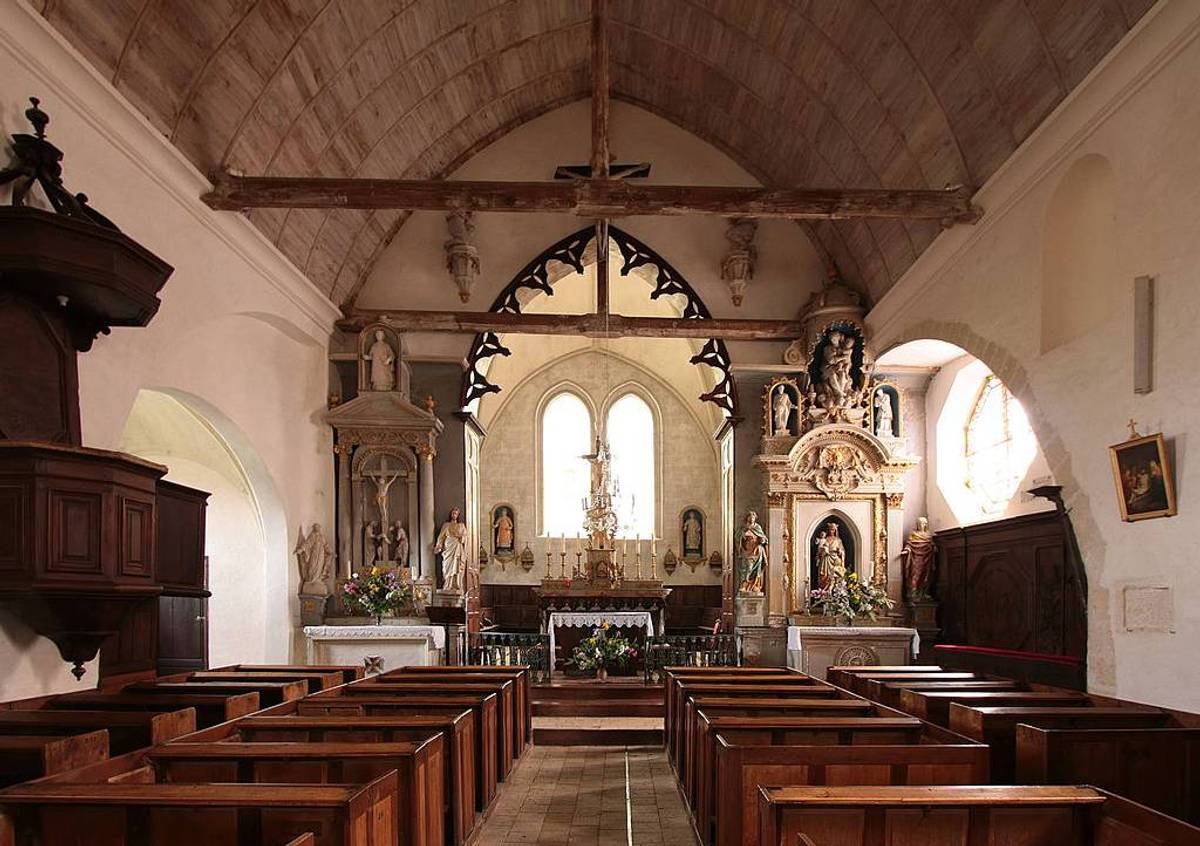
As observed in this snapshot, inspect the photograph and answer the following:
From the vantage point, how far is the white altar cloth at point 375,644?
12.3 meters

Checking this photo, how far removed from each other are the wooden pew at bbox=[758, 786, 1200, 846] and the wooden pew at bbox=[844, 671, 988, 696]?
167 inches

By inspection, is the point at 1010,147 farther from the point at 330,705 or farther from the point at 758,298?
the point at 330,705

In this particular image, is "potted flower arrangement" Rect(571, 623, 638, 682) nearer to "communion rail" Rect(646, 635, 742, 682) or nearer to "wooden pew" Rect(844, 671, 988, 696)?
"communion rail" Rect(646, 635, 742, 682)

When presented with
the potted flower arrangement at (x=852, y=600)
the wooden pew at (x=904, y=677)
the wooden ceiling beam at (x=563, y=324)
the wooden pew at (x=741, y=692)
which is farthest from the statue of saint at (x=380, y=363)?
the wooden pew at (x=904, y=677)

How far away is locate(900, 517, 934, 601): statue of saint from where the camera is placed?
43.2 feet

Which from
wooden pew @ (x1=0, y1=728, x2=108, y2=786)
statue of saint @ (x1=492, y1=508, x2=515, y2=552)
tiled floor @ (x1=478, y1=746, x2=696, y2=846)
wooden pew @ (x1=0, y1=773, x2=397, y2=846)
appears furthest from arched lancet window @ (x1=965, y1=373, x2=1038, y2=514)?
wooden pew @ (x1=0, y1=728, x2=108, y2=786)

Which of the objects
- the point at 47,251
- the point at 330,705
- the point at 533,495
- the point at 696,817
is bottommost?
the point at 696,817

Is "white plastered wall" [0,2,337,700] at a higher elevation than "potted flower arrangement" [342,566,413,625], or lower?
higher

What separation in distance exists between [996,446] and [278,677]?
8.80 m

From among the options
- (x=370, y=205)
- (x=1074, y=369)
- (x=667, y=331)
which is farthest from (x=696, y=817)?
(x=667, y=331)

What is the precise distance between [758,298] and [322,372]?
20.6 ft

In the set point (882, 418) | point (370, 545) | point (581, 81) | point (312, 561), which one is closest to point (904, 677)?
point (882, 418)

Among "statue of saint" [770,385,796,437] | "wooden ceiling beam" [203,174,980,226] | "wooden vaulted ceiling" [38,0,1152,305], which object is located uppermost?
"wooden vaulted ceiling" [38,0,1152,305]

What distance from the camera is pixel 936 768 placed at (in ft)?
14.5
